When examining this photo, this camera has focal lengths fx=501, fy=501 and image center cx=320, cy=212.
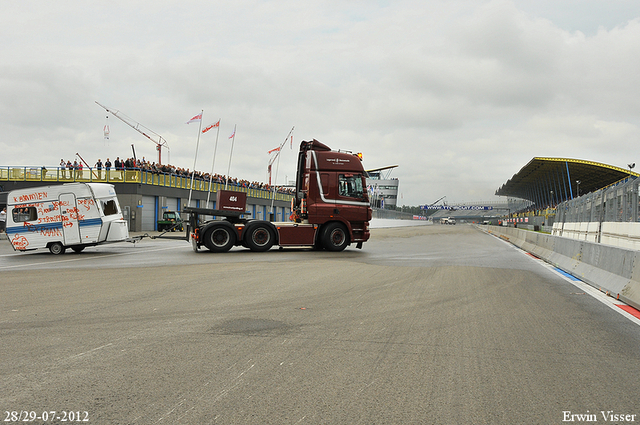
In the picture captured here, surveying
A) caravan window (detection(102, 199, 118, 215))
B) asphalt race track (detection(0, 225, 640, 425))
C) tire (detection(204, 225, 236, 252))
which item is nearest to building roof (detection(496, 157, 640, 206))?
tire (detection(204, 225, 236, 252))

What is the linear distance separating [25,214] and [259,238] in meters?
8.02

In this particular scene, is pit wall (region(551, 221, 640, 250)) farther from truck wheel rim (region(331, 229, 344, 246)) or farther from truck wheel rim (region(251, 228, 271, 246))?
truck wheel rim (region(251, 228, 271, 246))

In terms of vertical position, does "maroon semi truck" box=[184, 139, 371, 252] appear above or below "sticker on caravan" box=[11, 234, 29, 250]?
above

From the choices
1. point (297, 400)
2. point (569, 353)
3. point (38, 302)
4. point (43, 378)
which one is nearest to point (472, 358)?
point (569, 353)

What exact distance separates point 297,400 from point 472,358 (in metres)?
1.95

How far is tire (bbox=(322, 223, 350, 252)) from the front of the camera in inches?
739

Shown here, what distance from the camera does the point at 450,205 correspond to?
155125 mm

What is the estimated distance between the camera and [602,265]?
395 inches

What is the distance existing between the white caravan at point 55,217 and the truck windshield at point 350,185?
8674mm

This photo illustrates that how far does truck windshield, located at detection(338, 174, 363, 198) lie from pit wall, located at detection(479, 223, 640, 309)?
6.93m

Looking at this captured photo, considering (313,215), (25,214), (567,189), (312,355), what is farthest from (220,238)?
(567,189)

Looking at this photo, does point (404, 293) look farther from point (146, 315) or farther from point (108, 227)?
point (108, 227)

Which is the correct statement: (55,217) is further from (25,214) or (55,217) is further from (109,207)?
(109,207)

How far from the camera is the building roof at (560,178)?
6575cm
